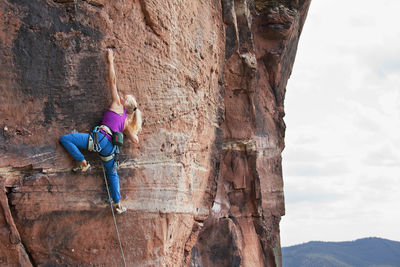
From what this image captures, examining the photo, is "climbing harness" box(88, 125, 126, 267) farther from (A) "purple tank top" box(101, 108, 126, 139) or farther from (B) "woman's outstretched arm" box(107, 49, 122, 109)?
(B) "woman's outstretched arm" box(107, 49, 122, 109)

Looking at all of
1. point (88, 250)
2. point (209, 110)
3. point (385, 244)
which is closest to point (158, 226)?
point (88, 250)

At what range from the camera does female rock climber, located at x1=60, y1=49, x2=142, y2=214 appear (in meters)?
7.67

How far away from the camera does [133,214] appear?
327 inches

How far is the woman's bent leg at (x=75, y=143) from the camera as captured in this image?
760 cm

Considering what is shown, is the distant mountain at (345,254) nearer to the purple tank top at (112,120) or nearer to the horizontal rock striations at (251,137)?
the horizontal rock striations at (251,137)

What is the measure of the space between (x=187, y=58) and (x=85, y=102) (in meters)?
2.66

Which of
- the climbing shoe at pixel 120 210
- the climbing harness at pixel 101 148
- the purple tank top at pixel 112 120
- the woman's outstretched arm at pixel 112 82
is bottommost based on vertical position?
the climbing shoe at pixel 120 210

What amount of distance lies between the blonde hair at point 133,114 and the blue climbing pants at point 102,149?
0.55 metres

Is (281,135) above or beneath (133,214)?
above

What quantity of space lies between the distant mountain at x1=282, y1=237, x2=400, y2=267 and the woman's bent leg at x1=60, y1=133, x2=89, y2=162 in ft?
285

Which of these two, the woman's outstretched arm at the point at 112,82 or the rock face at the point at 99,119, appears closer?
the rock face at the point at 99,119

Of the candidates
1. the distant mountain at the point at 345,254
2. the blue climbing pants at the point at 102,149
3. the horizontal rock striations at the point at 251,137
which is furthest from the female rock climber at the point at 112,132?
the distant mountain at the point at 345,254

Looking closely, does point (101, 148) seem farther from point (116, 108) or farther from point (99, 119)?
point (116, 108)

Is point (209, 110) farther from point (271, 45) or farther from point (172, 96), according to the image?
point (271, 45)
